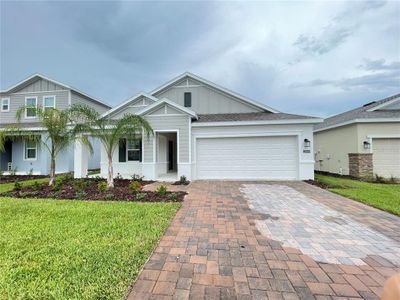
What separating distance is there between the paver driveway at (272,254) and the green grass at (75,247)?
34 cm

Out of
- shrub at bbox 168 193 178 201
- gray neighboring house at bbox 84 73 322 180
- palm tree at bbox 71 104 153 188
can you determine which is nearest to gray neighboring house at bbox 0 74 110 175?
gray neighboring house at bbox 84 73 322 180

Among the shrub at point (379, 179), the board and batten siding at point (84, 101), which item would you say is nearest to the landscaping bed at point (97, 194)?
the board and batten siding at point (84, 101)

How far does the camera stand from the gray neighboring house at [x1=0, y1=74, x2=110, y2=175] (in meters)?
14.7

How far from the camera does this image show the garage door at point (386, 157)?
39.4ft

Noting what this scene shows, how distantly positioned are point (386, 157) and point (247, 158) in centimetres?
822

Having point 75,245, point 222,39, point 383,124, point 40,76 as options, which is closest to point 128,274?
point 75,245

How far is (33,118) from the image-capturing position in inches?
634

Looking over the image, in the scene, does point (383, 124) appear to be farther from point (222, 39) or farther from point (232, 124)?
point (222, 39)

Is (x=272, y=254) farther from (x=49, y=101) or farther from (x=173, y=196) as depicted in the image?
(x=49, y=101)

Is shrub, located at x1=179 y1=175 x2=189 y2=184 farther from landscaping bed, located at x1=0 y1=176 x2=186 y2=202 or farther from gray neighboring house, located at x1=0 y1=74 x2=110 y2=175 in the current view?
gray neighboring house, located at x1=0 y1=74 x2=110 y2=175

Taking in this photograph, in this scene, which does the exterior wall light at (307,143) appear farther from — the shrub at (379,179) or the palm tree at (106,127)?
the palm tree at (106,127)

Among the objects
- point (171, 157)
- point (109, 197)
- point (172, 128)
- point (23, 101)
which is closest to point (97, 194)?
point (109, 197)

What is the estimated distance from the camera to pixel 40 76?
51.8 feet

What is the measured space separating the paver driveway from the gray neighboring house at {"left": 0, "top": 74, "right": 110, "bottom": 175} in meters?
13.6
